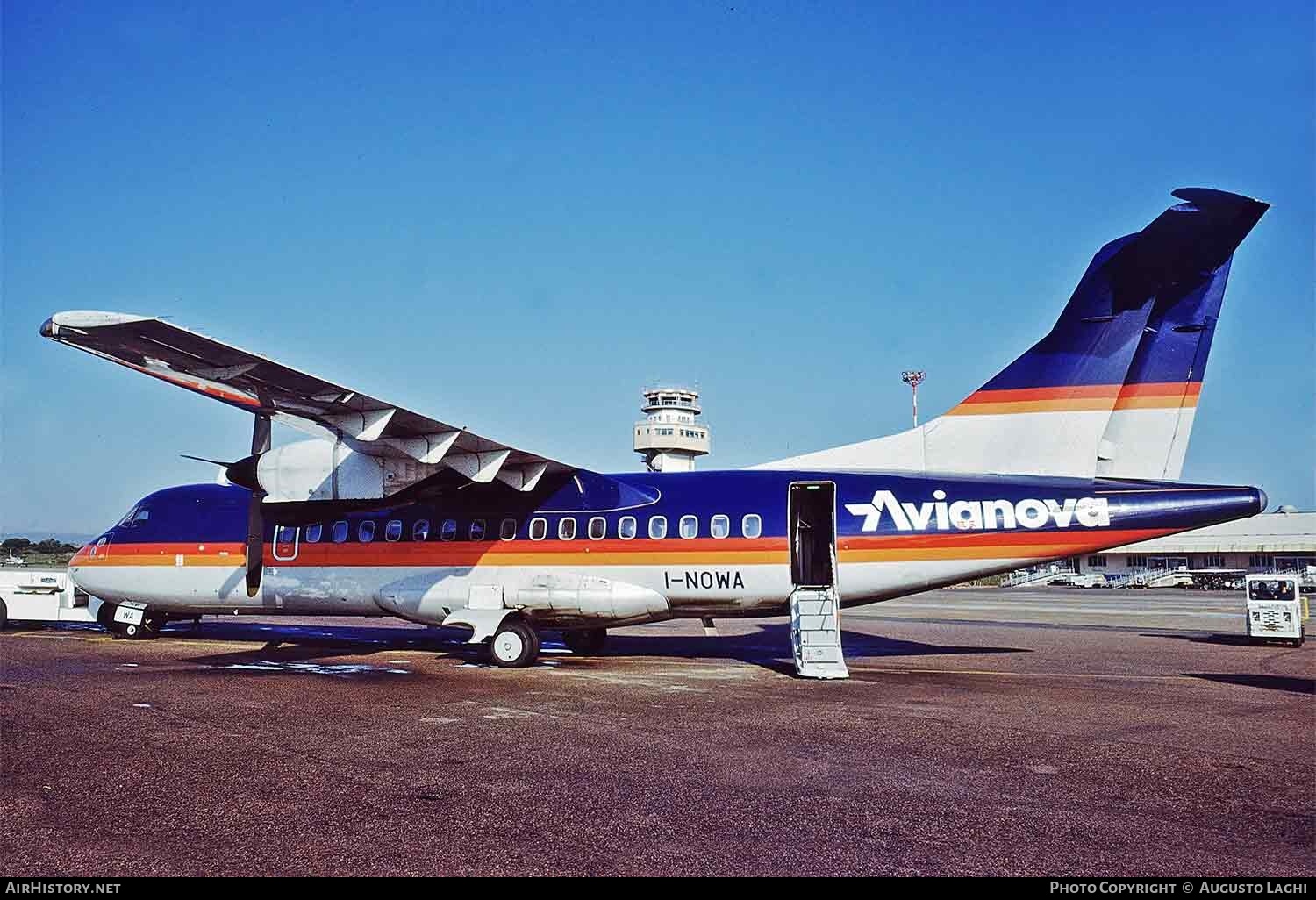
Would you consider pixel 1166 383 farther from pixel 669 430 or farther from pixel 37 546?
pixel 37 546

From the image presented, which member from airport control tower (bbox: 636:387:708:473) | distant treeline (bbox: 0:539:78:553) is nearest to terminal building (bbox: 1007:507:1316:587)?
airport control tower (bbox: 636:387:708:473)

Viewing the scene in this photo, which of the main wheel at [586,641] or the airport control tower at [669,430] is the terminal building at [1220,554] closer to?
the airport control tower at [669,430]

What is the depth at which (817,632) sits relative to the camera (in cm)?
1447

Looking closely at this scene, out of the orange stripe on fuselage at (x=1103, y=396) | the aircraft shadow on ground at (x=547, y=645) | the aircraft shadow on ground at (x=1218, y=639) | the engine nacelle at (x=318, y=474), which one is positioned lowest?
the aircraft shadow on ground at (x=1218, y=639)

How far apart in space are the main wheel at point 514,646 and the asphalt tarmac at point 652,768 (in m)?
0.69

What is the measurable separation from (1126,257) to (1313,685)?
677 cm

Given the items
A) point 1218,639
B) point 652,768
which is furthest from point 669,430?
point 652,768

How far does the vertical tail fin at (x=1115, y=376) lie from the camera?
47.3ft

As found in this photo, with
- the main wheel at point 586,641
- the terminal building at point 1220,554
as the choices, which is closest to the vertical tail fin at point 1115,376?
the main wheel at point 586,641

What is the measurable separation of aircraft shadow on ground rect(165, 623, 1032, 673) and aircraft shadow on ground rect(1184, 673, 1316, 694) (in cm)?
391

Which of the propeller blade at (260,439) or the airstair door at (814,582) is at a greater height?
the propeller blade at (260,439)

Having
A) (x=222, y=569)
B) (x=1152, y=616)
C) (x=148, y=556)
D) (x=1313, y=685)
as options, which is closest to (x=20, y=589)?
(x=148, y=556)

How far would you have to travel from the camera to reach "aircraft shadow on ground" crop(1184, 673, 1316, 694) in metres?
13.3

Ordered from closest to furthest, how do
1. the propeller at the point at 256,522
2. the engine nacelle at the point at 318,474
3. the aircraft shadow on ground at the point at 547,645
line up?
the engine nacelle at the point at 318,474 → the propeller at the point at 256,522 → the aircraft shadow on ground at the point at 547,645
